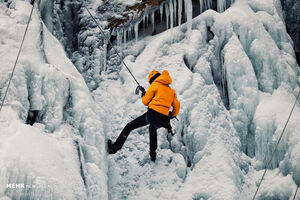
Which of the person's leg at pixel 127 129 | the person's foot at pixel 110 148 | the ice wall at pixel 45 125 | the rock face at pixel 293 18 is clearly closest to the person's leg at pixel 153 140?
the person's leg at pixel 127 129

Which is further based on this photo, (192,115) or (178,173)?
(192,115)

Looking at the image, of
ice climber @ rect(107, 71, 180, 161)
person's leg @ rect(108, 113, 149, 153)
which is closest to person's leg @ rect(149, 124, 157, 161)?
ice climber @ rect(107, 71, 180, 161)

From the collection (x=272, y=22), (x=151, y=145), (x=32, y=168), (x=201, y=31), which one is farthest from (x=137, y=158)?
(x=272, y=22)

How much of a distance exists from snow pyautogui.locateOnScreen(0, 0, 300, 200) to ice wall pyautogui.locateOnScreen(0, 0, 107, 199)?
0.5 inches

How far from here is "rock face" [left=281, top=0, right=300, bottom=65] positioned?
6.94 meters

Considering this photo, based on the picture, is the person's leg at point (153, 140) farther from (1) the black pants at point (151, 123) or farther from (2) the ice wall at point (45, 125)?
(2) the ice wall at point (45, 125)

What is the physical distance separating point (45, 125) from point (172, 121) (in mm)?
2198

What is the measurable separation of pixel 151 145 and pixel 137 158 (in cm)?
49

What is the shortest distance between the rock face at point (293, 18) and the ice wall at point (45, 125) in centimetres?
503

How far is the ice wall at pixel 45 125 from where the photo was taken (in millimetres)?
3037

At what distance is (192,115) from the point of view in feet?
17.4

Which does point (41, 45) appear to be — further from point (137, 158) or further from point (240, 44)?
point (240, 44)

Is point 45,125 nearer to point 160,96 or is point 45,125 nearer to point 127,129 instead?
point 127,129

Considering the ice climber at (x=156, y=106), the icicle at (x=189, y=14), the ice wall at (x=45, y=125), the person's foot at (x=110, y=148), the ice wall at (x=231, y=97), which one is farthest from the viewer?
the icicle at (x=189, y=14)
